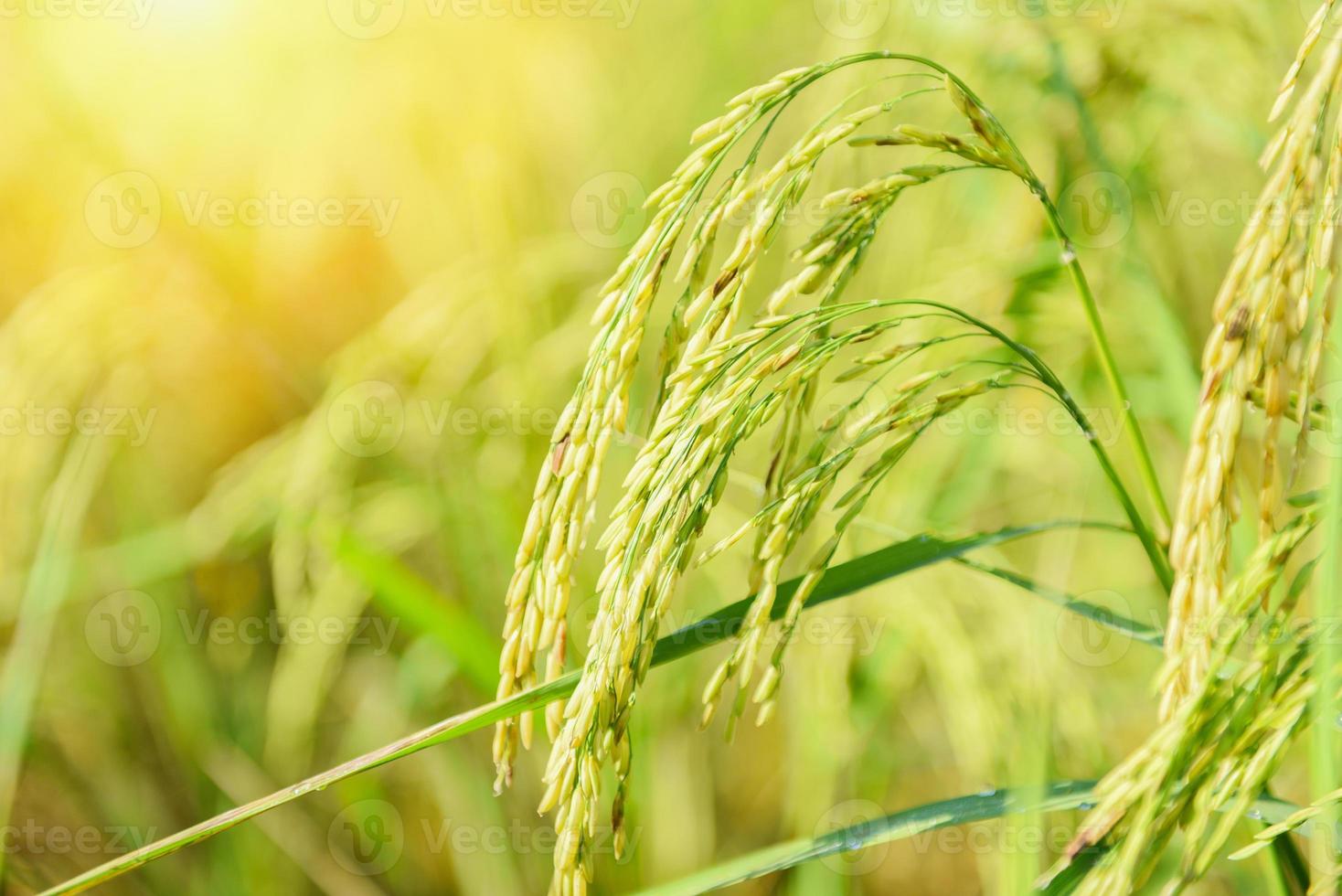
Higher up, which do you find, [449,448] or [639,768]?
[449,448]

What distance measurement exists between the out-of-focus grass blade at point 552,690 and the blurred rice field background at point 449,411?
22 centimetres

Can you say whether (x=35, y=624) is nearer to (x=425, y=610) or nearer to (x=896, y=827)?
(x=425, y=610)

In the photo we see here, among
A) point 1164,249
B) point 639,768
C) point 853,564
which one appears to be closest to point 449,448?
point 639,768

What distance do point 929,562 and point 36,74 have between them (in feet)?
5.63

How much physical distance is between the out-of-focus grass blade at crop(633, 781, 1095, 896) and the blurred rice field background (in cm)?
12

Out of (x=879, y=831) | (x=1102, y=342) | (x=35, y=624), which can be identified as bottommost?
(x=879, y=831)

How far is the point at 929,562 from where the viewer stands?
56 centimetres

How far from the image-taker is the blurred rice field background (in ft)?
3.30

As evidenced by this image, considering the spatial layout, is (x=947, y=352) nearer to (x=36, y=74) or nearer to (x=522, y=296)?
(x=522, y=296)

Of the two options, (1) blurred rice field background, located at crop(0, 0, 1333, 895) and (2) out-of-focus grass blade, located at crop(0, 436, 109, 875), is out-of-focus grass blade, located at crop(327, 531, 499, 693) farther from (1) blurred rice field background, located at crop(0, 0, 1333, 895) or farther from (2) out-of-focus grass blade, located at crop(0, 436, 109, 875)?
(2) out-of-focus grass blade, located at crop(0, 436, 109, 875)

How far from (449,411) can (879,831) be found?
0.93 m

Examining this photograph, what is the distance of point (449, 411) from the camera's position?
133 centimetres

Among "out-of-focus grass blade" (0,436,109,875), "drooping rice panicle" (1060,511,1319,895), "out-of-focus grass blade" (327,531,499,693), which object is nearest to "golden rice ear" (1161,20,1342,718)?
"drooping rice panicle" (1060,511,1319,895)

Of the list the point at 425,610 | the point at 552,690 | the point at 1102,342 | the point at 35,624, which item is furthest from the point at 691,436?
the point at 35,624
